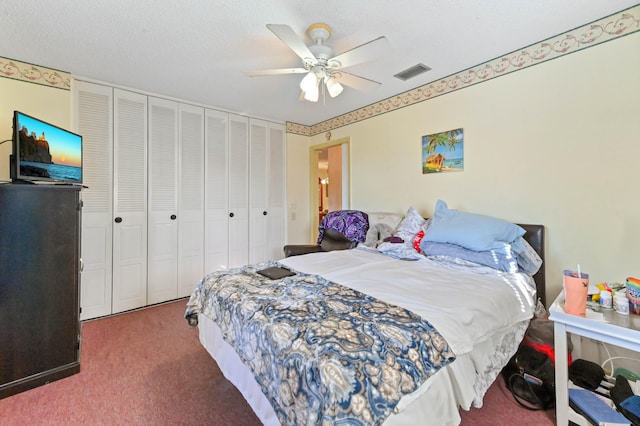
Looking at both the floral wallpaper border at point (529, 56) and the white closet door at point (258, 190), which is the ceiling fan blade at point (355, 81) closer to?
the floral wallpaper border at point (529, 56)

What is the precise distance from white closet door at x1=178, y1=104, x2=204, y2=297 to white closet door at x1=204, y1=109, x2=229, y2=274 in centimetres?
7

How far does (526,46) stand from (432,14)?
99cm

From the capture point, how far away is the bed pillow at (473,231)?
2027 millimetres

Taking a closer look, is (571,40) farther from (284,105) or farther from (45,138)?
(45,138)

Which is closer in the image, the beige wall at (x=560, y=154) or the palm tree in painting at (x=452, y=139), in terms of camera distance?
the beige wall at (x=560, y=154)

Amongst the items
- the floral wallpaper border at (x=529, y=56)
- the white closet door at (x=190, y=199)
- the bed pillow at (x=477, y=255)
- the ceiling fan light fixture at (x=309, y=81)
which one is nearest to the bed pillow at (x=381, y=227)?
the bed pillow at (x=477, y=255)

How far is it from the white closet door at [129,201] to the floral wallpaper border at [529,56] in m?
2.81

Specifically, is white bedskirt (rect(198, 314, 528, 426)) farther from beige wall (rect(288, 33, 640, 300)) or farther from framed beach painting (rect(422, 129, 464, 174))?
framed beach painting (rect(422, 129, 464, 174))

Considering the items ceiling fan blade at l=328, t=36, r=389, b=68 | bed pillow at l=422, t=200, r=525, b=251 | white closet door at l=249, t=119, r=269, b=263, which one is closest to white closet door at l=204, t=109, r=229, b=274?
white closet door at l=249, t=119, r=269, b=263

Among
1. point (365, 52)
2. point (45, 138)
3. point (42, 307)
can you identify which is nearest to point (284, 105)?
point (365, 52)

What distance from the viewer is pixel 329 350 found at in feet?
3.15

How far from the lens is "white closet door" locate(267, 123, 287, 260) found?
13.7 ft

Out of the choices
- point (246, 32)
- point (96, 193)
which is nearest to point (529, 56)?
point (246, 32)

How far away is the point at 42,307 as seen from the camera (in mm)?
1859
